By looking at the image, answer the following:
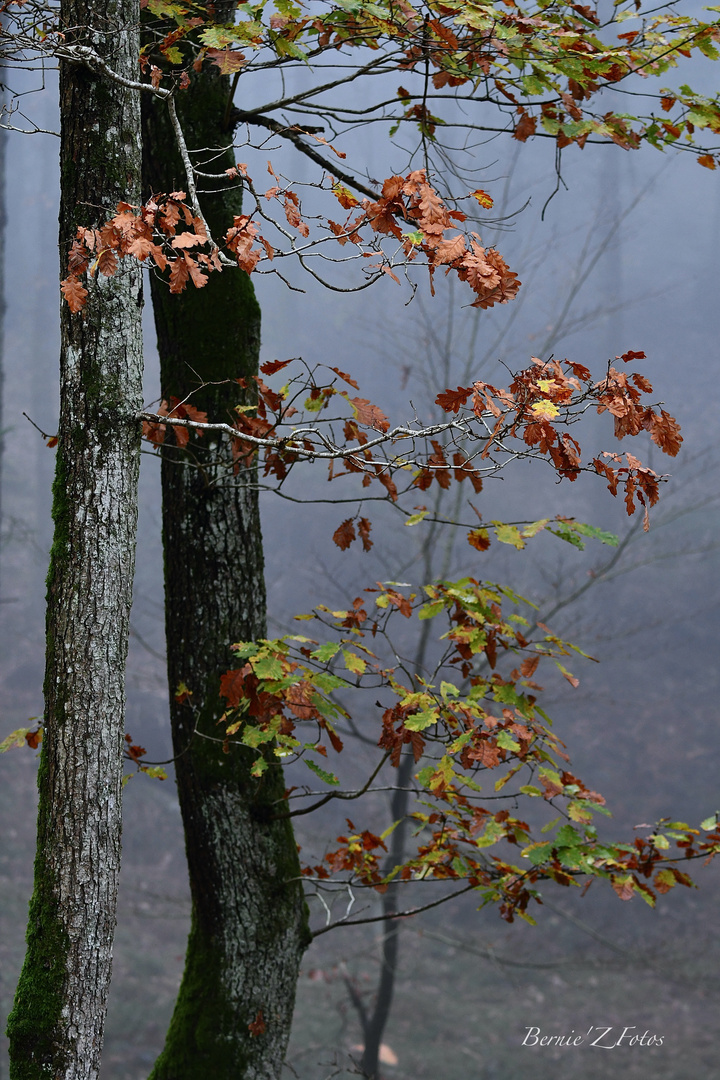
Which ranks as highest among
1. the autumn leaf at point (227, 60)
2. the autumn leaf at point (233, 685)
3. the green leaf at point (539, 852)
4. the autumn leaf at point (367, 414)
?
the autumn leaf at point (227, 60)

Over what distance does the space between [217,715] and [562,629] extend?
6.77 m

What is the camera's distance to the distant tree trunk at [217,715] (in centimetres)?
296

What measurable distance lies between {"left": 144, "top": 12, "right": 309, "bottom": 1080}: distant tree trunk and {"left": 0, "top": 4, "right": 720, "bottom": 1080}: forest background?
4.91 ft

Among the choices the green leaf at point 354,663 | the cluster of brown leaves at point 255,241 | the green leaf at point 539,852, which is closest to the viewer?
the cluster of brown leaves at point 255,241

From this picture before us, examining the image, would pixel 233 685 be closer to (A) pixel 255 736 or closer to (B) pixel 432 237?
(A) pixel 255 736

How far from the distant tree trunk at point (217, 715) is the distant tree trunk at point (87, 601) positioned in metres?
0.70

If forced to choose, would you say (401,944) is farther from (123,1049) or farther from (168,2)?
(168,2)

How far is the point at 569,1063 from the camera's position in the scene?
299 inches

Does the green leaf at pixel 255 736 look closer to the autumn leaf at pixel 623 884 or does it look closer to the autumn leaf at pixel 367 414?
the autumn leaf at pixel 367 414

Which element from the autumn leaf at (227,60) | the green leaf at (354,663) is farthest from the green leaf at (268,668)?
the autumn leaf at (227,60)

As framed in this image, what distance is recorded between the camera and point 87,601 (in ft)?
6.98

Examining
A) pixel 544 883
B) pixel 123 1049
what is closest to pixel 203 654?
pixel 123 1049

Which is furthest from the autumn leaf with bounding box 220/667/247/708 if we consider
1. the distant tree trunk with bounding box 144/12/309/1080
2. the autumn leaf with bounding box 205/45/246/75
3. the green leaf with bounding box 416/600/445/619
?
the autumn leaf with bounding box 205/45/246/75

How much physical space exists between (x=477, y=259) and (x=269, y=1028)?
110 inches
